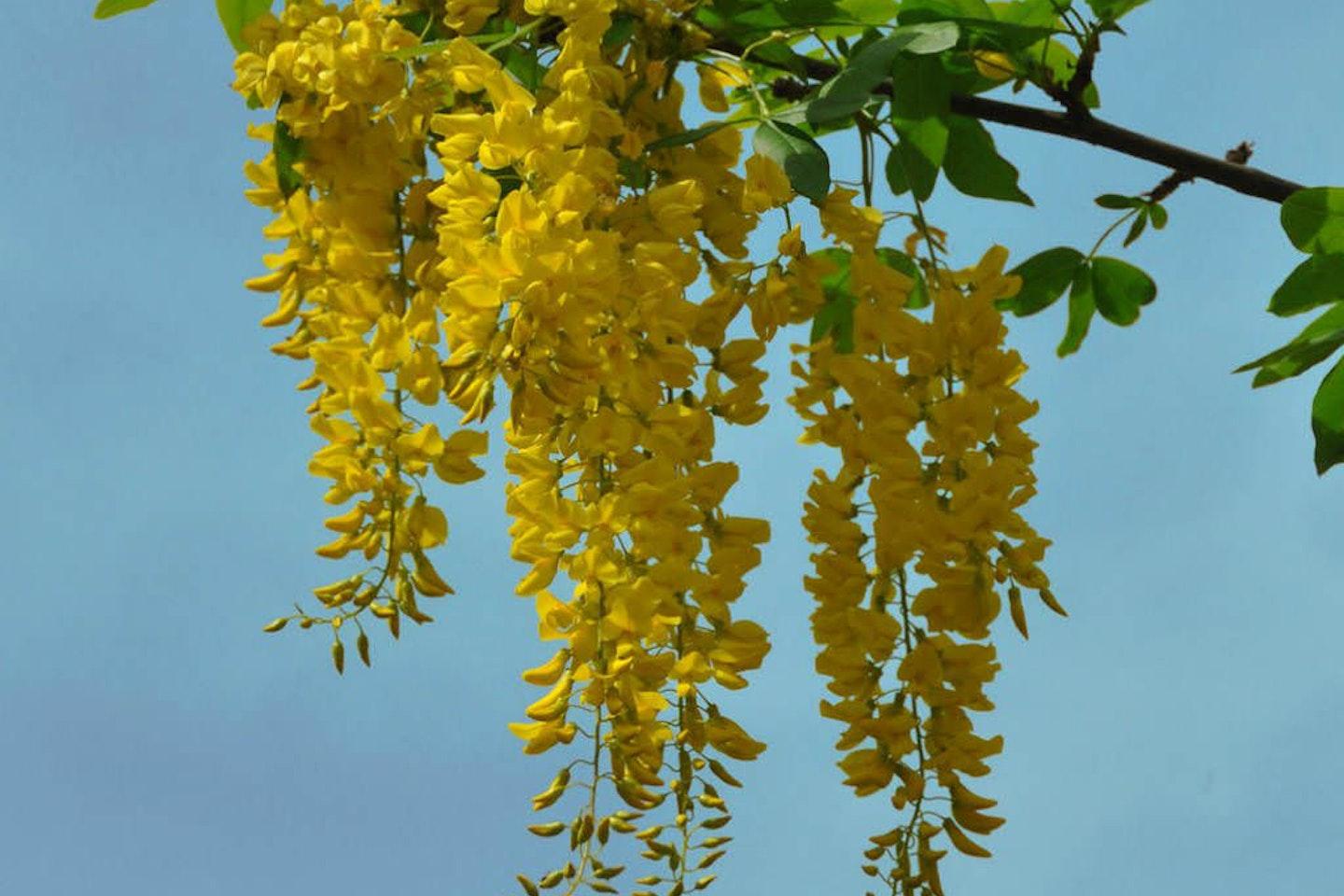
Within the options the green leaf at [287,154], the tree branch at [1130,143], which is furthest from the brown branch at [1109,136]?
the green leaf at [287,154]

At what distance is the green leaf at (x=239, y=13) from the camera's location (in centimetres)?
184

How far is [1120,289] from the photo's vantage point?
2141 millimetres

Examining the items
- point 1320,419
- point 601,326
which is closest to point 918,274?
point 1320,419

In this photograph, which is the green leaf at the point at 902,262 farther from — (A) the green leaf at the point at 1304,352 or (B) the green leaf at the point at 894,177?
(A) the green leaf at the point at 1304,352

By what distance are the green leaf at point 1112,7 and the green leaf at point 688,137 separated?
422 mm

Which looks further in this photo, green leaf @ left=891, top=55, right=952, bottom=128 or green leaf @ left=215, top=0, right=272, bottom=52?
green leaf @ left=215, top=0, right=272, bottom=52

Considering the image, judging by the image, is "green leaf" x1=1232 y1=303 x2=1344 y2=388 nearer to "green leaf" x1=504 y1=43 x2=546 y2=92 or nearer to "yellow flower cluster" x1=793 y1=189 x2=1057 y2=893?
"yellow flower cluster" x1=793 y1=189 x2=1057 y2=893

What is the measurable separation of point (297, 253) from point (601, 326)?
1.32 feet

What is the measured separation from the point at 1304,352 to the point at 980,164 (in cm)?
35

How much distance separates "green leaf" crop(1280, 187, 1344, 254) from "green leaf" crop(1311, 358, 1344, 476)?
0.13 metres

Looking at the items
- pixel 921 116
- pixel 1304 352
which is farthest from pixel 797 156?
pixel 1304 352

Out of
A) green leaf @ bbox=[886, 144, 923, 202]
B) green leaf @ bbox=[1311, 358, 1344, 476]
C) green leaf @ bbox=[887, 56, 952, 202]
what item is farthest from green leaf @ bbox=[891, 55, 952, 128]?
green leaf @ bbox=[1311, 358, 1344, 476]

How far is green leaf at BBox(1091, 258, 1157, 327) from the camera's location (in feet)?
6.96

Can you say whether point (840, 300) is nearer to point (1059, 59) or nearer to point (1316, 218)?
point (1059, 59)
